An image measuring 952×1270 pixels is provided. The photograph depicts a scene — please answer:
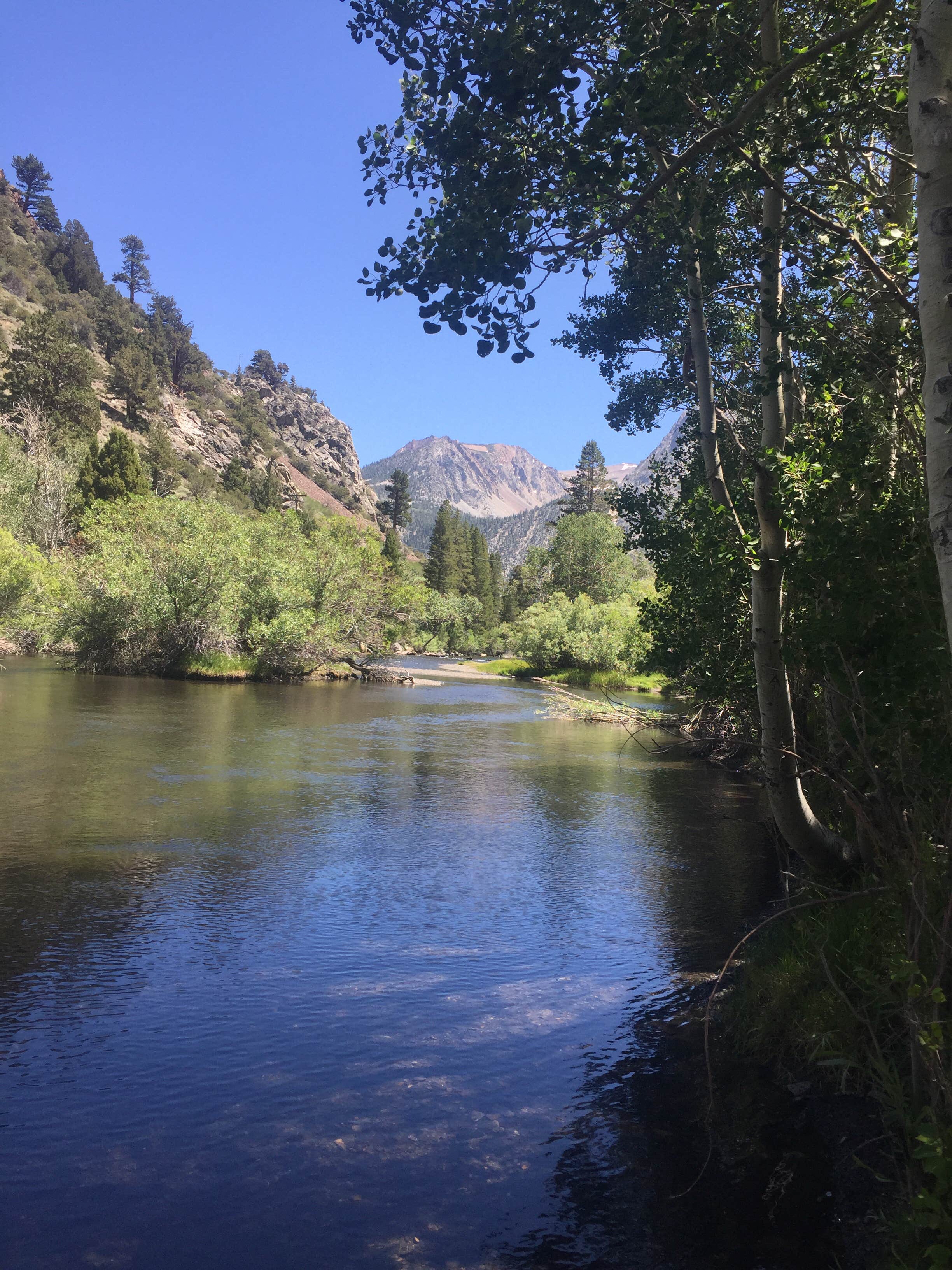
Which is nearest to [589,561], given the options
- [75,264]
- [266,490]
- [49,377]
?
[266,490]

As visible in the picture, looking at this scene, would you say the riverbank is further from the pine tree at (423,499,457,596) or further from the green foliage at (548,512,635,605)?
the pine tree at (423,499,457,596)

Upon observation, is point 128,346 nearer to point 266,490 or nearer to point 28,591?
point 266,490

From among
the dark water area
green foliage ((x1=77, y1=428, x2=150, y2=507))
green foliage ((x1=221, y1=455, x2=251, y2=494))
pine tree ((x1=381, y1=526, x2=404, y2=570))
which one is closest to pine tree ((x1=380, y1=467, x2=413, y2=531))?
pine tree ((x1=381, y1=526, x2=404, y2=570))

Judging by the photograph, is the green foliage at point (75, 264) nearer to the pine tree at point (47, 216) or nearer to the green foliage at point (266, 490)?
the pine tree at point (47, 216)

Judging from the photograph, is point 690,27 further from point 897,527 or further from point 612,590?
point 612,590

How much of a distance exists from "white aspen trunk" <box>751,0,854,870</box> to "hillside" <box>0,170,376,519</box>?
4294 inches

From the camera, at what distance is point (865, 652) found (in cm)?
740

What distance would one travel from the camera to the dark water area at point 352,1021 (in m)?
5.82

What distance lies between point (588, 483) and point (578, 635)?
58350 millimetres

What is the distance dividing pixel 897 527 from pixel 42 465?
84.6 metres

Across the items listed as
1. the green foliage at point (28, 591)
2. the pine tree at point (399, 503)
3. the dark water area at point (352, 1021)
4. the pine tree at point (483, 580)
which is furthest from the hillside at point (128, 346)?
the dark water area at point (352, 1021)

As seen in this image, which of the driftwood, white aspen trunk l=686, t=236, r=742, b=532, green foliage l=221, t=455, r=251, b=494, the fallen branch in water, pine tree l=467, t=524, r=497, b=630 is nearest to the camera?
the fallen branch in water

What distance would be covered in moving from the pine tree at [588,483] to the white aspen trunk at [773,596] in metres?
112

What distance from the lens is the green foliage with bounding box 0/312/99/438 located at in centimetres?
9612
